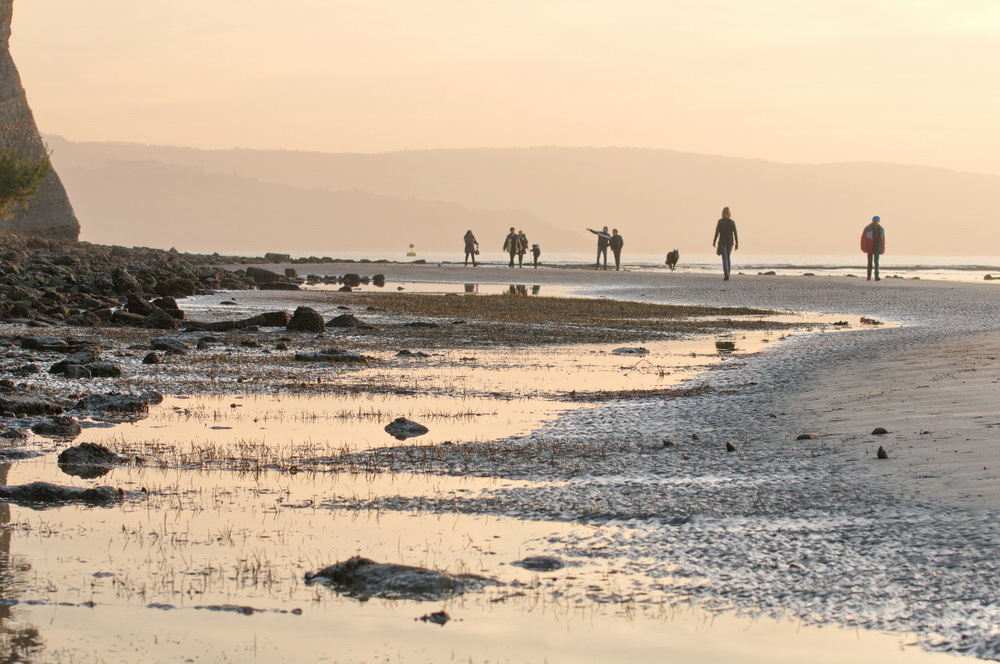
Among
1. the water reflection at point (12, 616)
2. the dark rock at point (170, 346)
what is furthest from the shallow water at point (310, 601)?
the dark rock at point (170, 346)

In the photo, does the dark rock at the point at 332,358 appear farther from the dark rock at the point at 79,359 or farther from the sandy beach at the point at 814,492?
the sandy beach at the point at 814,492

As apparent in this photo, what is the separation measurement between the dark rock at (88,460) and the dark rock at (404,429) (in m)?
2.36

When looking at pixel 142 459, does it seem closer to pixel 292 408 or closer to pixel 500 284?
pixel 292 408

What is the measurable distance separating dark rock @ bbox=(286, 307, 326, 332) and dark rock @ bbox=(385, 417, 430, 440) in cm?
1108

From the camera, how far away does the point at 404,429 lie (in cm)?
1062

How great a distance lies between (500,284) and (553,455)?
37.5m

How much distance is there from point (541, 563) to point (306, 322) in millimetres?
15855

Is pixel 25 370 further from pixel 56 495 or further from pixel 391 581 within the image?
pixel 391 581

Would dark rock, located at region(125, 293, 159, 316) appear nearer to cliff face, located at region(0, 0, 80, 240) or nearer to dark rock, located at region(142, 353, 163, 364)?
dark rock, located at region(142, 353, 163, 364)

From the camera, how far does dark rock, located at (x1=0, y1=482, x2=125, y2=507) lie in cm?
770

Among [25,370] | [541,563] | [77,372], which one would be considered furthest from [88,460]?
[25,370]

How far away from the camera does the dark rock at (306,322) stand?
21.7m

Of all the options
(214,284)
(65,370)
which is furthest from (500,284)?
(65,370)

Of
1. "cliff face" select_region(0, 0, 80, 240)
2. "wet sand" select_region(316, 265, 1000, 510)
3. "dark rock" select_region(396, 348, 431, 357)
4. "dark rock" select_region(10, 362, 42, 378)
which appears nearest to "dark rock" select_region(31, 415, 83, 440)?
"dark rock" select_region(10, 362, 42, 378)
